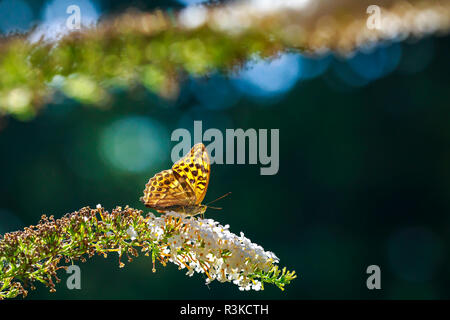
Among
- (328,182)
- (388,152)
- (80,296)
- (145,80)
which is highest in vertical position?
(388,152)

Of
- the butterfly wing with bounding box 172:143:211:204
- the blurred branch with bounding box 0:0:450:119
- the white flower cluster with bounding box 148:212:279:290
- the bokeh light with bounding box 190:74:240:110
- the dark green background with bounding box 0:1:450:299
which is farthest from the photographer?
the bokeh light with bounding box 190:74:240:110

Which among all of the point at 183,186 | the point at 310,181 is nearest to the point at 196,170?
the point at 183,186

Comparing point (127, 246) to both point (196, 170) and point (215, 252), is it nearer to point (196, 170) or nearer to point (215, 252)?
point (215, 252)

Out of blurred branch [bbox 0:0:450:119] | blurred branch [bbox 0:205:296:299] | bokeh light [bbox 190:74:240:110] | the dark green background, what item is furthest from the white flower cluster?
bokeh light [bbox 190:74:240:110]

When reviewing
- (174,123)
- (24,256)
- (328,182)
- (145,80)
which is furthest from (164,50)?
(328,182)

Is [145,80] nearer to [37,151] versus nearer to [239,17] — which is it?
[239,17]

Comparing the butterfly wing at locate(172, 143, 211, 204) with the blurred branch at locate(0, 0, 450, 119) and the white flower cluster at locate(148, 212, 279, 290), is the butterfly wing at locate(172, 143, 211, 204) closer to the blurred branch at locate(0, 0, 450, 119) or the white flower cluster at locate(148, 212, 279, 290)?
the white flower cluster at locate(148, 212, 279, 290)
